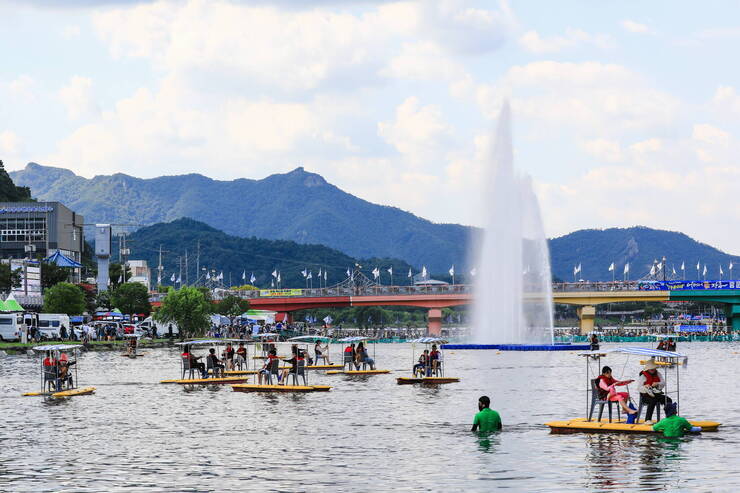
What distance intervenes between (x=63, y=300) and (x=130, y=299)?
32.1 m

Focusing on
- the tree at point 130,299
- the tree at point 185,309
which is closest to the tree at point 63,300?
the tree at point 185,309

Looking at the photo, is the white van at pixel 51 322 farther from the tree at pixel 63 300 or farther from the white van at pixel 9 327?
the tree at pixel 63 300

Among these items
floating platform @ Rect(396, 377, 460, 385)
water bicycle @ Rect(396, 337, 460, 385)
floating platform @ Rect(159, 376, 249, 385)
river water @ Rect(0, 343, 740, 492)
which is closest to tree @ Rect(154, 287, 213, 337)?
floating platform @ Rect(159, 376, 249, 385)

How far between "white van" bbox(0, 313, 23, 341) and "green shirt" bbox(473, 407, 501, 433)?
275 ft

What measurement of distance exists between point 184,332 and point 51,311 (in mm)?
19480

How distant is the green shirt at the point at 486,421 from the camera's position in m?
35.6

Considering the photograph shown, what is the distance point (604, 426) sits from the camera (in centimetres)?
3450

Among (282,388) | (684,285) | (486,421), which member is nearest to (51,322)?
(282,388)

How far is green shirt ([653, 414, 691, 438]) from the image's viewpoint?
33156 millimetres

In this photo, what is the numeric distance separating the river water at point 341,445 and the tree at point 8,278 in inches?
3737

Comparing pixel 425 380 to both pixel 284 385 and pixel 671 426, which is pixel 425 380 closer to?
pixel 284 385

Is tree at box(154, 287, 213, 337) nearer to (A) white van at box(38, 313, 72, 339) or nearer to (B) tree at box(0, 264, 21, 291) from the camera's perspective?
(A) white van at box(38, 313, 72, 339)

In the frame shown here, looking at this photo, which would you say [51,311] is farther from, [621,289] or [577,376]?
[621,289]

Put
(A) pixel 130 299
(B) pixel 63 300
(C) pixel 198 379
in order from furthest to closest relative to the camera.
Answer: (A) pixel 130 299 < (B) pixel 63 300 < (C) pixel 198 379
